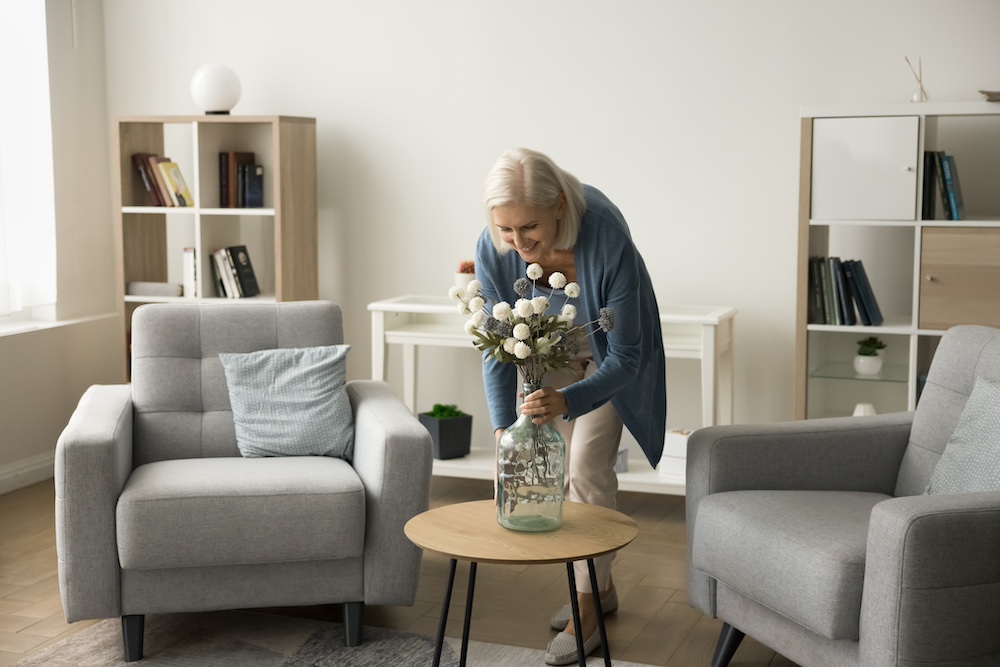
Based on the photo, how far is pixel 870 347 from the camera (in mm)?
3693

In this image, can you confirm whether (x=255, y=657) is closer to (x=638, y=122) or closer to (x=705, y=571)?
(x=705, y=571)

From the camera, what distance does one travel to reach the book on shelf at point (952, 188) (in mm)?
3523

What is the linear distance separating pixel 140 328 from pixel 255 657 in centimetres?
107

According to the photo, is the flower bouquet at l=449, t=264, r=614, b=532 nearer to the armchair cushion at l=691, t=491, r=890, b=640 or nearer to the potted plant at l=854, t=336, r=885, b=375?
the armchair cushion at l=691, t=491, r=890, b=640

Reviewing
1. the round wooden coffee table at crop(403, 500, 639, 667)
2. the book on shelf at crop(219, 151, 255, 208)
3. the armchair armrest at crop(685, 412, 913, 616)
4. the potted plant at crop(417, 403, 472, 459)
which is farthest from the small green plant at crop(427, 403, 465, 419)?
the round wooden coffee table at crop(403, 500, 639, 667)

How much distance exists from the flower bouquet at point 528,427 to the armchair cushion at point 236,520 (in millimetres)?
661

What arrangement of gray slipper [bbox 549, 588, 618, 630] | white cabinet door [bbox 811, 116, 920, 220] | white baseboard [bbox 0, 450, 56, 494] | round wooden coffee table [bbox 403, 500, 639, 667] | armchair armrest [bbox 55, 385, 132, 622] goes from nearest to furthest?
round wooden coffee table [bbox 403, 500, 639, 667] < armchair armrest [bbox 55, 385, 132, 622] < gray slipper [bbox 549, 588, 618, 630] < white cabinet door [bbox 811, 116, 920, 220] < white baseboard [bbox 0, 450, 56, 494]

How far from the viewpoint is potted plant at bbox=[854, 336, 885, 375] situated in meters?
3.68

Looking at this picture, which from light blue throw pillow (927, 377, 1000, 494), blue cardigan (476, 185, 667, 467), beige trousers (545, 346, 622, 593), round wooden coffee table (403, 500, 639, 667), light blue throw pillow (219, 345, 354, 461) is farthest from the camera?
light blue throw pillow (219, 345, 354, 461)

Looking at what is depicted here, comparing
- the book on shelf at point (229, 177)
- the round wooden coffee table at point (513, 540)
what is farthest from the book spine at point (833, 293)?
the book on shelf at point (229, 177)

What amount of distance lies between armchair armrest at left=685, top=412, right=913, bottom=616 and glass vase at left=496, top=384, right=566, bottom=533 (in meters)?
0.60

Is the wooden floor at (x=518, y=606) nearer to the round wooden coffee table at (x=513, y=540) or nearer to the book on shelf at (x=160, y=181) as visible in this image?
the round wooden coffee table at (x=513, y=540)

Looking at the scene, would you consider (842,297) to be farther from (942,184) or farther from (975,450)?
(975,450)

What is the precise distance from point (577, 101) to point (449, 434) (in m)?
1.40
